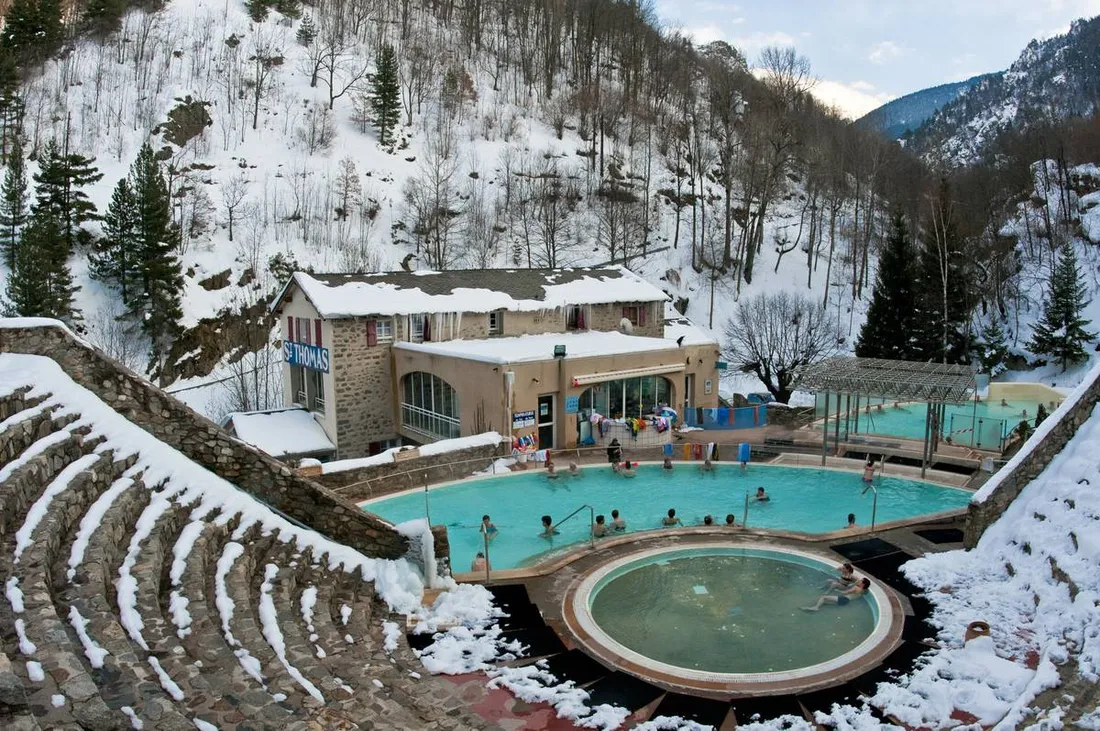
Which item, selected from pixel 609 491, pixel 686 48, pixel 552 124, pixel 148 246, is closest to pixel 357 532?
pixel 609 491

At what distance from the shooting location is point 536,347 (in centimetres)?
2439

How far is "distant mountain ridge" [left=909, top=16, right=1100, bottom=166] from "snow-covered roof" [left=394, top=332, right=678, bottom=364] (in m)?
68.5

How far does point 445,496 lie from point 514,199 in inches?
1360

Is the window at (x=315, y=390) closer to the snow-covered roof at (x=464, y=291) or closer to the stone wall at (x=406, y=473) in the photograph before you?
the snow-covered roof at (x=464, y=291)

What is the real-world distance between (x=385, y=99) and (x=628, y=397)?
36.5m

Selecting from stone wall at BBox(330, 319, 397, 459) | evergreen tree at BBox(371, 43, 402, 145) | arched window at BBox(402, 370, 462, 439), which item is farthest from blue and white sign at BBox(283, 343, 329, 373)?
evergreen tree at BBox(371, 43, 402, 145)

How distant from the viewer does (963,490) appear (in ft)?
57.6

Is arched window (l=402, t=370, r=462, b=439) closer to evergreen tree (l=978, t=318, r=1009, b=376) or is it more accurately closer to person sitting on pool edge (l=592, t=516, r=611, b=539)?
person sitting on pool edge (l=592, t=516, r=611, b=539)

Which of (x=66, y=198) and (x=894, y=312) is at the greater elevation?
(x=66, y=198)

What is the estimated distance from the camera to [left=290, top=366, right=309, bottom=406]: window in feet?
87.6

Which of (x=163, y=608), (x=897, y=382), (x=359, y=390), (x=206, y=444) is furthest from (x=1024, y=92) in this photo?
(x=163, y=608)

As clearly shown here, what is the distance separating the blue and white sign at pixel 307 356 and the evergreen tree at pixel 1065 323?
106 feet

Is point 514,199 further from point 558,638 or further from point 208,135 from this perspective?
point 558,638

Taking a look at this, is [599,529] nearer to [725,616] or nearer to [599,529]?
[599,529]
